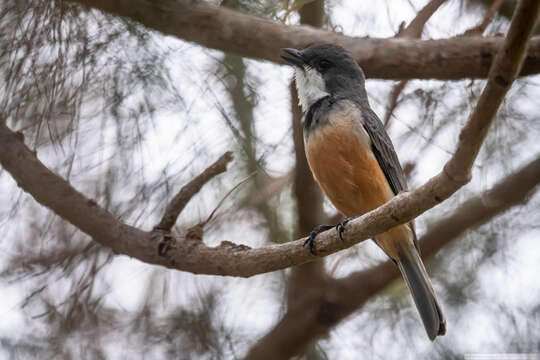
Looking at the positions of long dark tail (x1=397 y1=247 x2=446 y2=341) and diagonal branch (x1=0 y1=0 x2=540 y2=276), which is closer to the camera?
diagonal branch (x1=0 y1=0 x2=540 y2=276)

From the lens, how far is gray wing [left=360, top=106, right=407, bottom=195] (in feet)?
13.1

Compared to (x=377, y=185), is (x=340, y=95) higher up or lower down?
higher up

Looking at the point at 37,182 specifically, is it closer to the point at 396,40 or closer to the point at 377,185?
the point at 377,185

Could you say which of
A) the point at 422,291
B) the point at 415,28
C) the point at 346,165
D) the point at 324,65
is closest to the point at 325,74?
the point at 324,65

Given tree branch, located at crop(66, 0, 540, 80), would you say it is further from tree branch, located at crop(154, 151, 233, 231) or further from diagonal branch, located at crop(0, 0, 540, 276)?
diagonal branch, located at crop(0, 0, 540, 276)

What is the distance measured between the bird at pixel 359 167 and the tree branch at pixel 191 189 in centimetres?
76

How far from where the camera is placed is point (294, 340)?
3.86 metres

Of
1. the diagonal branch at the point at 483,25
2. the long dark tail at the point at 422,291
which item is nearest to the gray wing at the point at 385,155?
the long dark tail at the point at 422,291

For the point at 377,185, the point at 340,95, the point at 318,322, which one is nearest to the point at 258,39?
the point at 340,95

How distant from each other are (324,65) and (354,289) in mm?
1629

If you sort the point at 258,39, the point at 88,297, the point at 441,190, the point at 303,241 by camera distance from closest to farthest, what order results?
the point at 441,190, the point at 303,241, the point at 88,297, the point at 258,39

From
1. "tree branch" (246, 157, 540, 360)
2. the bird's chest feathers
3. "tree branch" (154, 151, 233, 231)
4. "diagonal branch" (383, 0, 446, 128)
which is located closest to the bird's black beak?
the bird's chest feathers

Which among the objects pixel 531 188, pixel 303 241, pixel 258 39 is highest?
pixel 258 39

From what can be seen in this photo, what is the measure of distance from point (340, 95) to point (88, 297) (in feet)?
7.12
